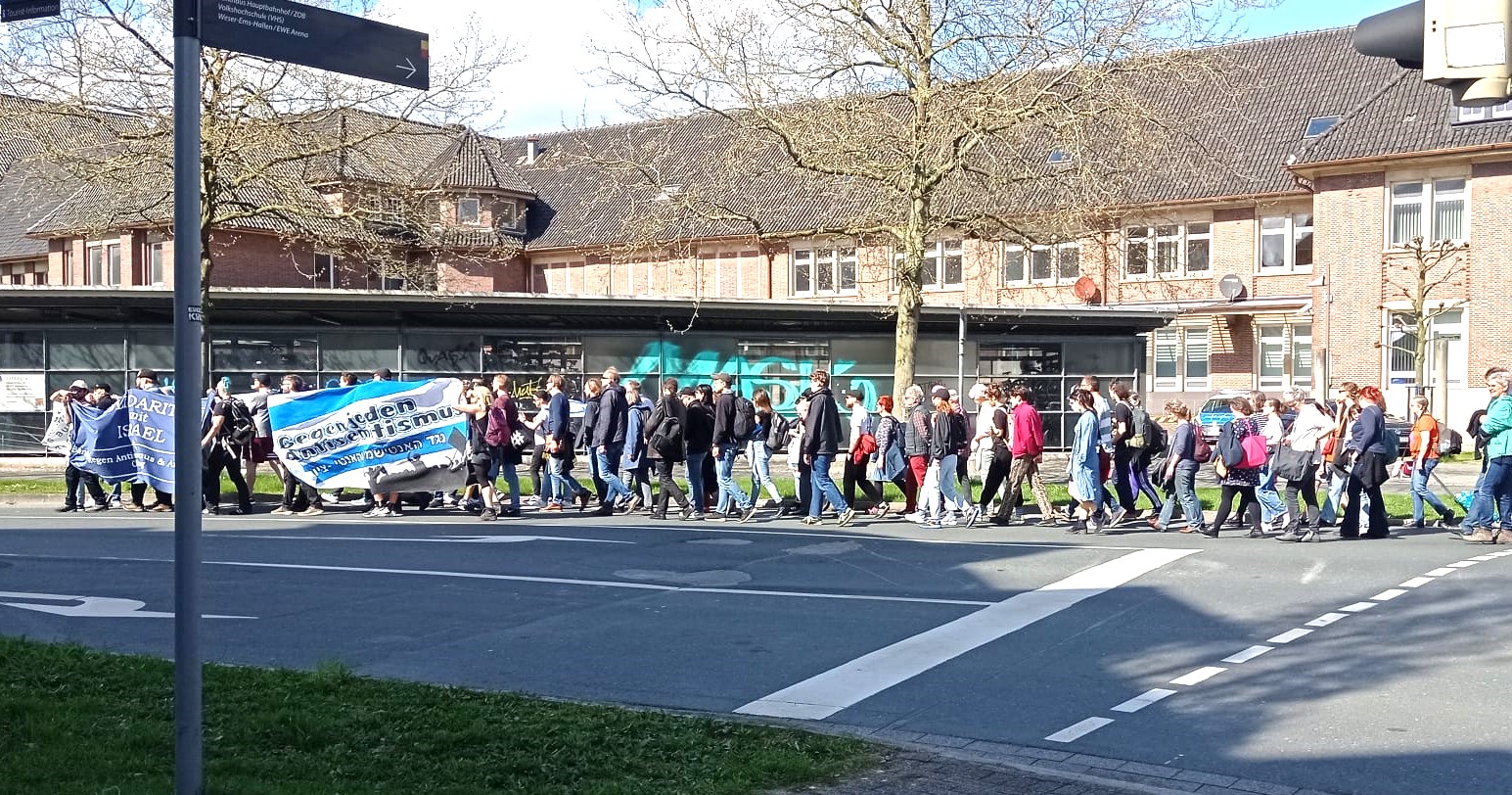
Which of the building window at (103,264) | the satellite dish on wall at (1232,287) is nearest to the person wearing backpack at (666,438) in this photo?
the satellite dish on wall at (1232,287)

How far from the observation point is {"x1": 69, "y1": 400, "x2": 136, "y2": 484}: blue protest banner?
803 inches

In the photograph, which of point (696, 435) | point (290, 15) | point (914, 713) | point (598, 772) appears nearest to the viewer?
point (290, 15)

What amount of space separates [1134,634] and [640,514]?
10557mm

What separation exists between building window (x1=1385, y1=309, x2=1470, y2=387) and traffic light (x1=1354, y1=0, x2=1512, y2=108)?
126 ft

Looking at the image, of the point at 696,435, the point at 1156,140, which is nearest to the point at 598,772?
the point at 696,435

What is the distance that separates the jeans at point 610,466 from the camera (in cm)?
1997

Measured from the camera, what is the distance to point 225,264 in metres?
48.1

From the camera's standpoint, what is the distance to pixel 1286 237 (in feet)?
151

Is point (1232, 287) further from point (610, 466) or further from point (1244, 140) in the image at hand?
point (610, 466)

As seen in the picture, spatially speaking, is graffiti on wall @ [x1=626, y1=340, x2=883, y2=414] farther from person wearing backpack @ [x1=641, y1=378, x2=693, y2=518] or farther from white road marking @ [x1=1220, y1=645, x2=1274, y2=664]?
white road marking @ [x1=1220, y1=645, x2=1274, y2=664]

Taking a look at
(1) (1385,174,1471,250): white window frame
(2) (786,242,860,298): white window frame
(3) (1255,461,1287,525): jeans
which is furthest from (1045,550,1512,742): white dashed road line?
(1) (1385,174,1471,250): white window frame

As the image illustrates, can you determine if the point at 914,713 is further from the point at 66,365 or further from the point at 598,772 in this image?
the point at 66,365

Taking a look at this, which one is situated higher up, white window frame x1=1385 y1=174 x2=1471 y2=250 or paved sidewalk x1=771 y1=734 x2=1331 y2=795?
white window frame x1=1385 y1=174 x2=1471 y2=250

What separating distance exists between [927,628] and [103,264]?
4929 cm
